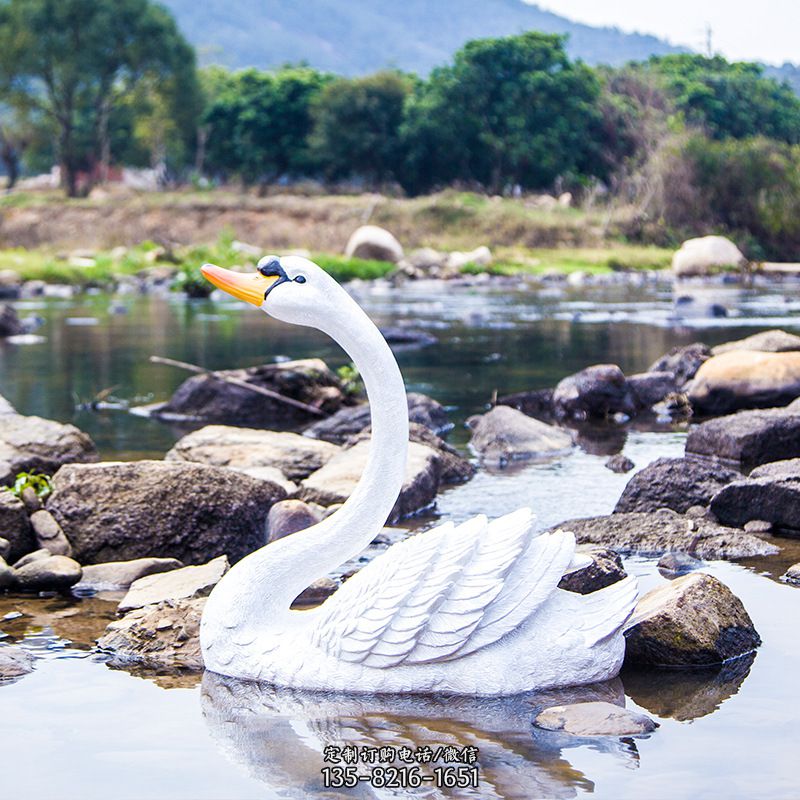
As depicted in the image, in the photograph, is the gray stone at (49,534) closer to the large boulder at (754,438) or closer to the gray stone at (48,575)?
the gray stone at (48,575)

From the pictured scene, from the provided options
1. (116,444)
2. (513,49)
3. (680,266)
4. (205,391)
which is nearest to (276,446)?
(116,444)

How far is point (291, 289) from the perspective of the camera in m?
5.32

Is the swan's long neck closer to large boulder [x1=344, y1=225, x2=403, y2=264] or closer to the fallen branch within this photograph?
the fallen branch

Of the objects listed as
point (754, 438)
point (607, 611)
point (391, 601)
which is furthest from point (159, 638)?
point (754, 438)

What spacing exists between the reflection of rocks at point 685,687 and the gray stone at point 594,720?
0.24 meters

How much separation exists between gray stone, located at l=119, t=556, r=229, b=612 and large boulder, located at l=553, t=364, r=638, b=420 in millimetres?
7635

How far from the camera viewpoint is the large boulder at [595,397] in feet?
46.3

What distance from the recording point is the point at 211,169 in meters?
80.0

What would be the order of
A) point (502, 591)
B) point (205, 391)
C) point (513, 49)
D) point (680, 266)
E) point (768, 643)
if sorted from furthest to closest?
1. point (513, 49)
2. point (680, 266)
3. point (205, 391)
4. point (768, 643)
5. point (502, 591)

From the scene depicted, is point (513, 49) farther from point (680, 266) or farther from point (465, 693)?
point (465, 693)

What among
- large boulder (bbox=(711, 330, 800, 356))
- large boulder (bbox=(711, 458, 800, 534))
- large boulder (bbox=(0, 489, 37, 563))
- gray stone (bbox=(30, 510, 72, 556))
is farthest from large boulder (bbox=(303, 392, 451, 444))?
large boulder (bbox=(0, 489, 37, 563))

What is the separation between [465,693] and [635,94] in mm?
66887

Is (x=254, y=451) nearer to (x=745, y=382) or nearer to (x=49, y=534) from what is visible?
(x=49, y=534)

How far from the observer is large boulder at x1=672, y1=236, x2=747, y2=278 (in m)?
40.2
